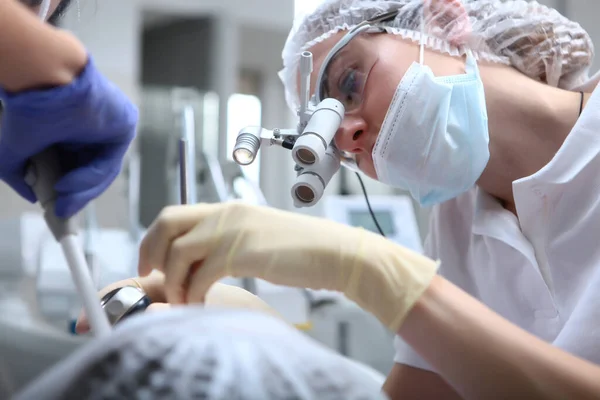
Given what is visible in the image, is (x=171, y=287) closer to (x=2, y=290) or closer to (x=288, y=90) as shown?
(x=288, y=90)

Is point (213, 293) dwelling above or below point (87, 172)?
below

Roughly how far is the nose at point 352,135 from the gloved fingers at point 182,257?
568mm

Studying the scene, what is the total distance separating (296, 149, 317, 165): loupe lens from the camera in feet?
3.57

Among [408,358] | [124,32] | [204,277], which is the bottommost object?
[408,358]

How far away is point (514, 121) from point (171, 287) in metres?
0.79

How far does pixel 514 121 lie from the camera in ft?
4.08

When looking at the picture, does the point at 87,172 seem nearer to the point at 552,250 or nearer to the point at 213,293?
the point at 213,293

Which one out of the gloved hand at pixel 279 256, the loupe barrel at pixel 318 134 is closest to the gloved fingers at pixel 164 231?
the gloved hand at pixel 279 256

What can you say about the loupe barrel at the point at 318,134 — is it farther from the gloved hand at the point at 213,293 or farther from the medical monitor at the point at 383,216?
the medical monitor at the point at 383,216

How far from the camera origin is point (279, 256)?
793 mm

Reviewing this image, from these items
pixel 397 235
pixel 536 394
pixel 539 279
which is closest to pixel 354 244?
pixel 536 394

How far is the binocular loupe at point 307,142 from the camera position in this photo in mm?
1076

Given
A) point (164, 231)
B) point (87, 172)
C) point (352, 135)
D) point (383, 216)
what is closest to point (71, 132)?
point (87, 172)

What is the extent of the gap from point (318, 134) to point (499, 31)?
0.49m
